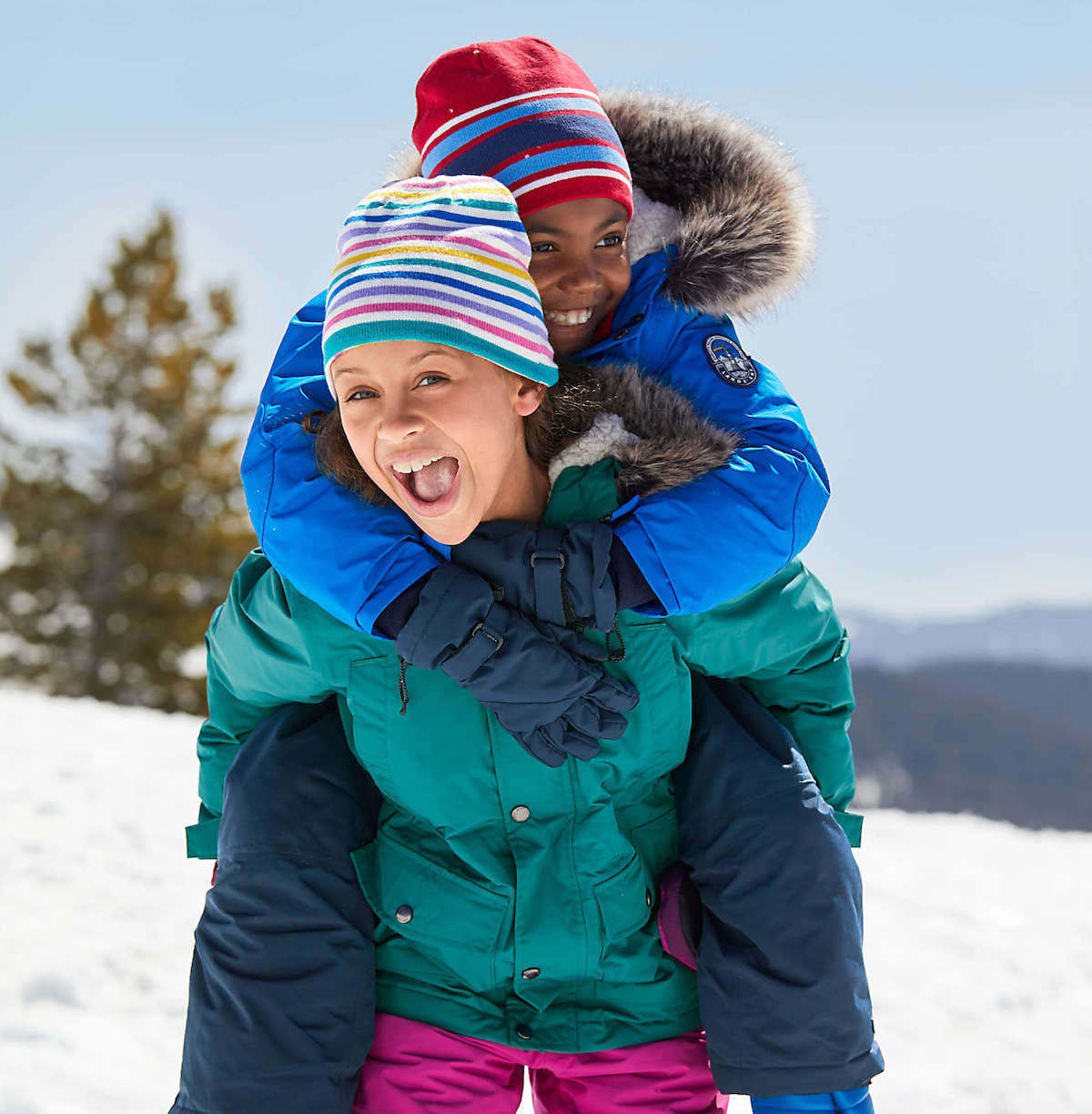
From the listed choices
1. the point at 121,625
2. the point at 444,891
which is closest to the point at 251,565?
the point at 444,891

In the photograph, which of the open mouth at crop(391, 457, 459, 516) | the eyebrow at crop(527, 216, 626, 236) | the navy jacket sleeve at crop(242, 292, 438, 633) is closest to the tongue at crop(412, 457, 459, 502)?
the open mouth at crop(391, 457, 459, 516)

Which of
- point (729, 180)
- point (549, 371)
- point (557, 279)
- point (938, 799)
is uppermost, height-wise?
point (729, 180)

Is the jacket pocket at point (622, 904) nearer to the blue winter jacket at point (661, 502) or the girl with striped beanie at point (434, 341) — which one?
the blue winter jacket at point (661, 502)

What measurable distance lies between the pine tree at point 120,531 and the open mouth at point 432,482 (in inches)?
730

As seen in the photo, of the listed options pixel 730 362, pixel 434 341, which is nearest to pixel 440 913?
pixel 434 341

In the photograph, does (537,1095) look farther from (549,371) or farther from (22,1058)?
(22,1058)

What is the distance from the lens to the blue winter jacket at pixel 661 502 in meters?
1.81

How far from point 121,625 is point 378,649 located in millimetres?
19366

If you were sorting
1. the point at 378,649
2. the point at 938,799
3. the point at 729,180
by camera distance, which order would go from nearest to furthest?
1. the point at 378,649
2. the point at 729,180
3. the point at 938,799

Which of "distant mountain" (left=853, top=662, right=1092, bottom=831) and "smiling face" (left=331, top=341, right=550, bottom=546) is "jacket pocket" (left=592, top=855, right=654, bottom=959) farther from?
"distant mountain" (left=853, top=662, right=1092, bottom=831)

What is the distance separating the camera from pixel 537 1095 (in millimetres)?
2197

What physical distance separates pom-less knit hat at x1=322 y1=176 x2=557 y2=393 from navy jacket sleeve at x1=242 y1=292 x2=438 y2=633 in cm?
20

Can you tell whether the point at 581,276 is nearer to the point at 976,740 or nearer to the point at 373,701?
the point at 373,701

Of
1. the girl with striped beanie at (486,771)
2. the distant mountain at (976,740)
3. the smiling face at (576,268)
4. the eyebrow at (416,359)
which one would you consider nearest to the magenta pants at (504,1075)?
the girl with striped beanie at (486,771)
